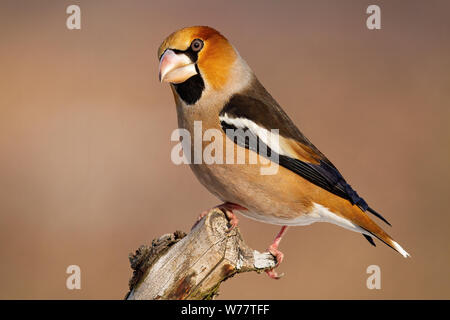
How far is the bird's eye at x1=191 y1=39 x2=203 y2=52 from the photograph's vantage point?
236 cm

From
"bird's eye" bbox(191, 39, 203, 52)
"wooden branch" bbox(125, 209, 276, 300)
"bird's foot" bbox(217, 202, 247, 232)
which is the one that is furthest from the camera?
"bird's eye" bbox(191, 39, 203, 52)

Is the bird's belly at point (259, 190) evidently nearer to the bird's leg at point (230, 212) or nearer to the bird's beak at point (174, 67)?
the bird's leg at point (230, 212)

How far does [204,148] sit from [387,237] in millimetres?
913

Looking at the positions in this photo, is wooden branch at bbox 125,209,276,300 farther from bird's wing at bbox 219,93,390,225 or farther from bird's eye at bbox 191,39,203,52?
bird's eye at bbox 191,39,203,52

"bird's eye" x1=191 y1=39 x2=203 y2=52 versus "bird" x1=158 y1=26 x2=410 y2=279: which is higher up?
"bird's eye" x1=191 y1=39 x2=203 y2=52

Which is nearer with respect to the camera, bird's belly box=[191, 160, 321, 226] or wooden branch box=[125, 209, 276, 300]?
wooden branch box=[125, 209, 276, 300]

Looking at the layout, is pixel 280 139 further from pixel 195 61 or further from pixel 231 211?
pixel 195 61

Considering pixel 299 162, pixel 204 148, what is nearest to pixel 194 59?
pixel 204 148

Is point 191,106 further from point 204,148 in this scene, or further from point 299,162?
point 299,162

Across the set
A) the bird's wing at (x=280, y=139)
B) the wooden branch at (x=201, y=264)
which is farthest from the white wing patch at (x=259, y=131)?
the wooden branch at (x=201, y=264)

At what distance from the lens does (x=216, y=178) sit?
2326 mm

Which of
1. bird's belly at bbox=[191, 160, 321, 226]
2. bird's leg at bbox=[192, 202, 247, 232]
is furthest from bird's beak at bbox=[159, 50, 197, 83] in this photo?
bird's leg at bbox=[192, 202, 247, 232]

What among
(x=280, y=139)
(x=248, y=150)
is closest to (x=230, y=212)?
(x=248, y=150)

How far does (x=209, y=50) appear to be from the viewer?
2.40m
